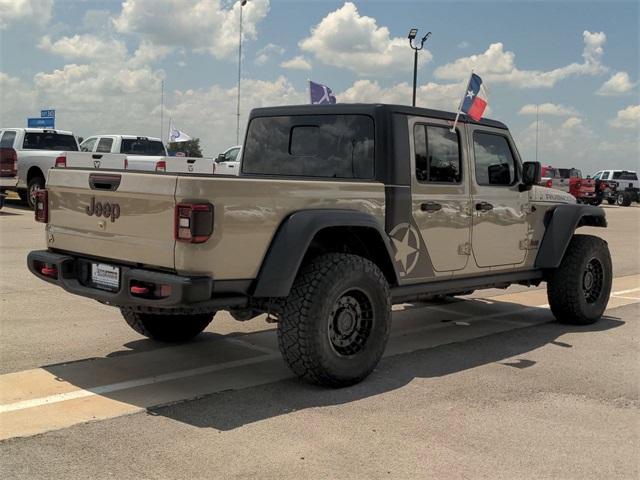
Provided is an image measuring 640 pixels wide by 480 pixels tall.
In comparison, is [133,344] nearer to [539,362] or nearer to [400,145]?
[400,145]

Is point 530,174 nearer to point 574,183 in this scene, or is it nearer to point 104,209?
point 104,209

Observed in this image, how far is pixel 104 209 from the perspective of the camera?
14.9ft

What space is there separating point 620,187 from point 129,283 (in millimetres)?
40341

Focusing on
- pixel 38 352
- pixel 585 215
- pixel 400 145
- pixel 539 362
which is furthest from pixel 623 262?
pixel 38 352

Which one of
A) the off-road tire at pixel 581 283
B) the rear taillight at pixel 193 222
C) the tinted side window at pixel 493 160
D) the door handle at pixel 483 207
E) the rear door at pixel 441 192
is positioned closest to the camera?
the rear taillight at pixel 193 222

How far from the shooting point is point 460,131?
19.4ft

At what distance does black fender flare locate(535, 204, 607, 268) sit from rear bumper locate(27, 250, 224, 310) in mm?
3876

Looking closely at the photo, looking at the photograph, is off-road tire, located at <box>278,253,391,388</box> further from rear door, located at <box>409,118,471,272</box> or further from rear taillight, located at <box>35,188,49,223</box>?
rear taillight, located at <box>35,188,49,223</box>

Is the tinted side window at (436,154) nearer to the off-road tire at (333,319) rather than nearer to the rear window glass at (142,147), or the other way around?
the off-road tire at (333,319)

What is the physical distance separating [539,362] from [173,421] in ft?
10.3

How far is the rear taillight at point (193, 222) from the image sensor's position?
3.95 meters

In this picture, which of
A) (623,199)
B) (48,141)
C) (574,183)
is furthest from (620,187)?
(48,141)

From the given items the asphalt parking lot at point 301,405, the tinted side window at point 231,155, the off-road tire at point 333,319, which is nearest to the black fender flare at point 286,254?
the off-road tire at point 333,319

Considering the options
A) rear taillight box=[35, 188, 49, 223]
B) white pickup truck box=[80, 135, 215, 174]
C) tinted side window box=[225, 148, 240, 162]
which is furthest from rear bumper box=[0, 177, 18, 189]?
rear taillight box=[35, 188, 49, 223]
